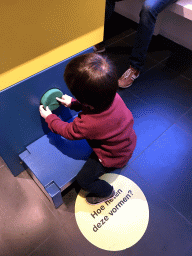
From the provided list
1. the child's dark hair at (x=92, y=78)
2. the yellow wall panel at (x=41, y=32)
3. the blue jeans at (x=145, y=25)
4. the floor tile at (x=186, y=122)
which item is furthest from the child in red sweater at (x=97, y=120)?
the blue jeans at (x=145, y=25)

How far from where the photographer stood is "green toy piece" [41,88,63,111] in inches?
33.7

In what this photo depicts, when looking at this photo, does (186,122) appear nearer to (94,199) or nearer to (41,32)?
(94,199)

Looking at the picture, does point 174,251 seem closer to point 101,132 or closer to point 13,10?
point 101,132

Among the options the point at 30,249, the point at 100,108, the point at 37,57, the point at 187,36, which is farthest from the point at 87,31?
the point at 187,36

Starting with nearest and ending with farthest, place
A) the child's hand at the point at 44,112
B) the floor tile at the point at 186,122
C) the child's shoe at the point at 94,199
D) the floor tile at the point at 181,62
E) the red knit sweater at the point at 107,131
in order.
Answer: the red knit sweater at the point at 107,131 < the child's hand at the point at 44,112 < the child's shoe at the point at 94,199 < the floor tile at the point at 186,122 < the floor tile at the point at 181,62

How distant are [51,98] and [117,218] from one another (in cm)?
62

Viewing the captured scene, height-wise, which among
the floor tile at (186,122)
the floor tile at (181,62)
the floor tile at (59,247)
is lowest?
the floor tile at (59,247)

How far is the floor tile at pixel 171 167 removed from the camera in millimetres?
1038

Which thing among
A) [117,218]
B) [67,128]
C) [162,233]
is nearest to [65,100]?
[67,128]

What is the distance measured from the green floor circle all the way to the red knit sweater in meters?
0.26

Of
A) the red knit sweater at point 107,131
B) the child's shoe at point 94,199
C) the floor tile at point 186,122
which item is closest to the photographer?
the red knit sweater at point 107,131

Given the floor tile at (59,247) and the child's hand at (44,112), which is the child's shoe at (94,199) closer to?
the floor tile at (59,247)

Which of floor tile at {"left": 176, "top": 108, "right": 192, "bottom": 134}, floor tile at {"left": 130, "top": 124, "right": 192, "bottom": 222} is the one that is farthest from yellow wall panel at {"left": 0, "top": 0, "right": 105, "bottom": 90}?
floor tile at {"left": 176, "top": 108, "right": 192, "bottom": 134}

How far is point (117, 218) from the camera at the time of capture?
3.19 ft
